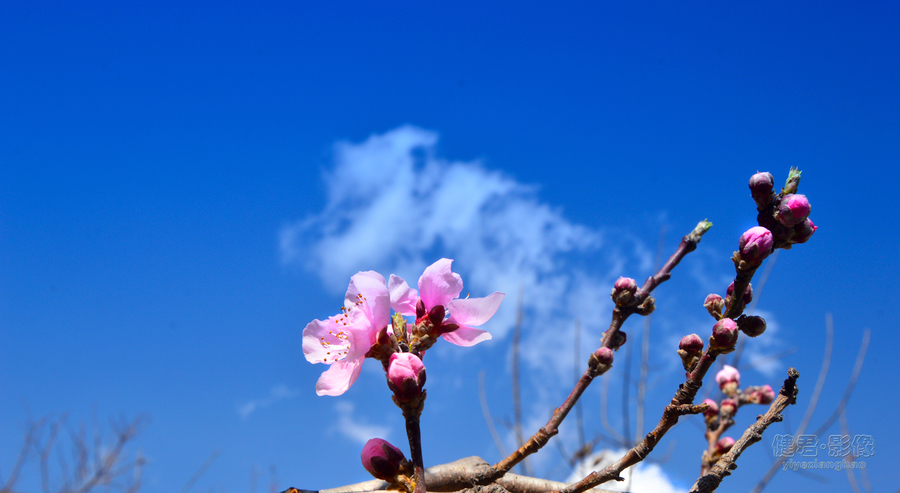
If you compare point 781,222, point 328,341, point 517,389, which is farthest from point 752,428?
point 517,389

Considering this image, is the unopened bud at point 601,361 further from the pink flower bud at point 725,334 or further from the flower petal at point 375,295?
the flower petal at point 375,295

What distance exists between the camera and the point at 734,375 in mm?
2736

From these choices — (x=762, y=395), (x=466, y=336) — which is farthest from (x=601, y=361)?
(x=762, y=395)

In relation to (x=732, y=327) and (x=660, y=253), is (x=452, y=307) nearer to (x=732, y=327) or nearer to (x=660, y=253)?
(x=732, y=327)

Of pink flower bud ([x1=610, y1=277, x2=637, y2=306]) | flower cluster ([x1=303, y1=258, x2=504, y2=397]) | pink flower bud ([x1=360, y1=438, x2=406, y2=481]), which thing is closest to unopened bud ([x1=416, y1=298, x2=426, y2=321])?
flower cluster ([x1=303, y1=258, x2=504, y2=397])

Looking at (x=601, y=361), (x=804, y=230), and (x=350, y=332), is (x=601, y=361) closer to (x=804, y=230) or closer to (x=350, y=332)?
(x=804, y=230)

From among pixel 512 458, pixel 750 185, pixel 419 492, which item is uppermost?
pixel 750 185

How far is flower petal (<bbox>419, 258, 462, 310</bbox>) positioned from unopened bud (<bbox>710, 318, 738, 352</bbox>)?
619 millimetres

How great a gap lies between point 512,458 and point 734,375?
158 centimetres

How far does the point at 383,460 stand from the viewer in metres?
1.33

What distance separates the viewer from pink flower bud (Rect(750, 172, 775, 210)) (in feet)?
4.23

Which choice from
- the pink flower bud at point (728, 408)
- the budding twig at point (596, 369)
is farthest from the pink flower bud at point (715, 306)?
the pink flower bud at point (728, 408)

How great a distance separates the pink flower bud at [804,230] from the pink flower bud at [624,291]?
1.65 feet

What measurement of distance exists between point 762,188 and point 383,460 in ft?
3.57
